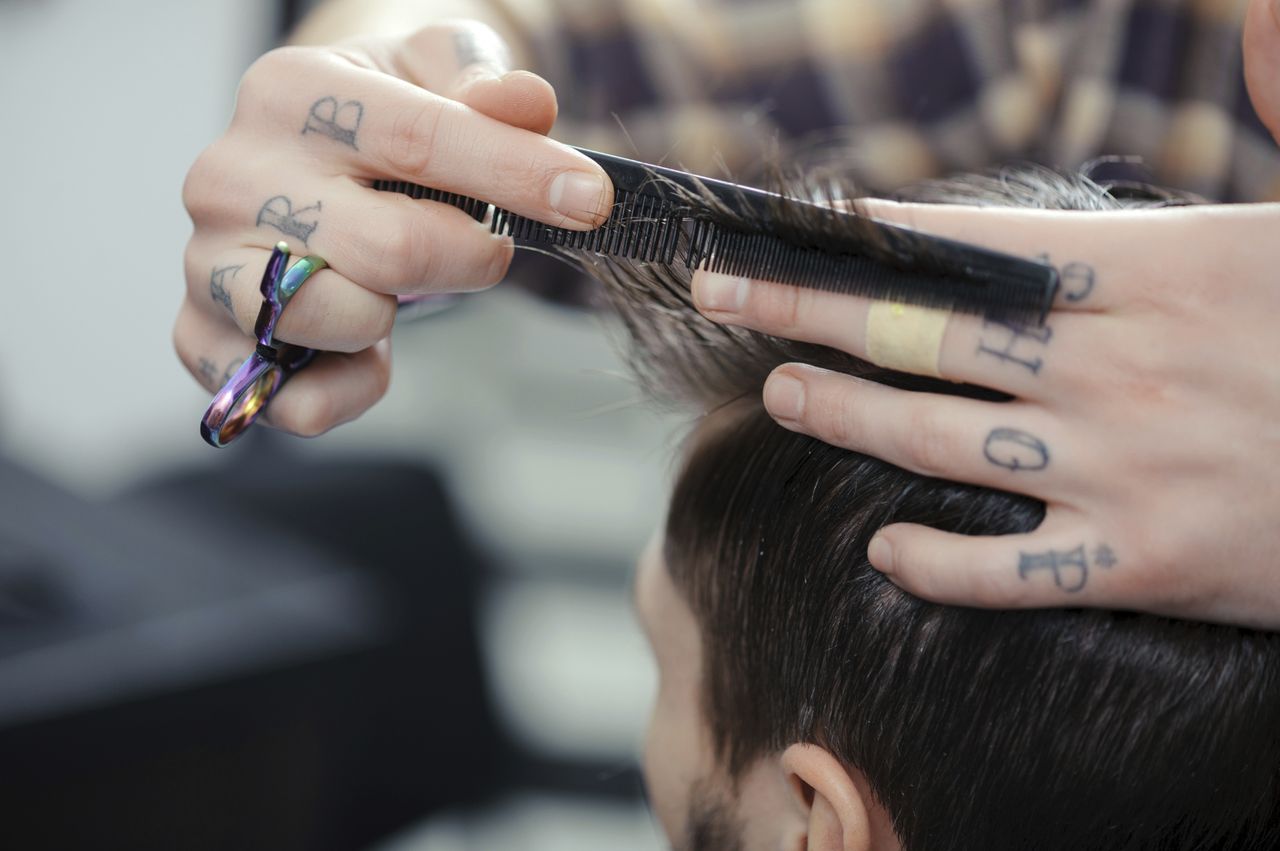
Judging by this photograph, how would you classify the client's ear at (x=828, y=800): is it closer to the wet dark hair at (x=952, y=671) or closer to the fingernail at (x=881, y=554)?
the wet dark hair at (x=952, y=671)

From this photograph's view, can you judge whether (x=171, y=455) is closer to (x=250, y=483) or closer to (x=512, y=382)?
(x=250, y=483)

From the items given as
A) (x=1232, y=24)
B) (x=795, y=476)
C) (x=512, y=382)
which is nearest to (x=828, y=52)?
(x=1232, y=24)

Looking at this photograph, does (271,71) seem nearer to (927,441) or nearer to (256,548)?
(927,441)

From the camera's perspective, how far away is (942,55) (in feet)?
5.70

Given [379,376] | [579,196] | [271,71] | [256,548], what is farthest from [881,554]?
[256,548]

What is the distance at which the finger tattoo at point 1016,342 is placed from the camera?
2.56 ft

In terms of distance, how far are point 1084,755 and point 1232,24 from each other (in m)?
1.17

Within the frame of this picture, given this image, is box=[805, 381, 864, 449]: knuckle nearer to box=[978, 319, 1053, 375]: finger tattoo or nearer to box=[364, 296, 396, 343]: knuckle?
box=[978, 319, 1053, 375]: finger tattoo

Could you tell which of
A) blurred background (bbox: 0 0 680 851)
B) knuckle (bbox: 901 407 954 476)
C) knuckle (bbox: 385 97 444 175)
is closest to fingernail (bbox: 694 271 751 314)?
knuckle (bbox: 901 407 954 476)

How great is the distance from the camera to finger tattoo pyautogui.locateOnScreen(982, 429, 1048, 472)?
0.78 m

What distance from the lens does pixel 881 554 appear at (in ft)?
2.82

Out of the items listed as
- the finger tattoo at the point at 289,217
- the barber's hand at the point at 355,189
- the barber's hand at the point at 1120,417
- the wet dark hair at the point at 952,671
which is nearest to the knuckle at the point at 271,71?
the barber's hand at the point at 355,189

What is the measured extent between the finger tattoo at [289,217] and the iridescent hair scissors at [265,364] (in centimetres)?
3

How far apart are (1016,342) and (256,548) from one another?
1.96 m
